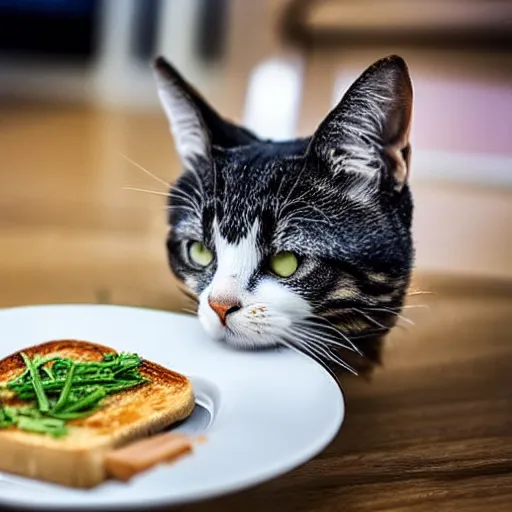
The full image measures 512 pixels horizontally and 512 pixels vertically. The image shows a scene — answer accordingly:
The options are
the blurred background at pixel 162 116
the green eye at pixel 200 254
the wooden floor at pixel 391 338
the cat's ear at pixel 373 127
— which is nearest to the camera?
the wooden floor at pixel 391 338

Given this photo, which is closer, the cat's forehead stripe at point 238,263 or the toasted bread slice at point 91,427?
the toasted bread slice at point 91,427

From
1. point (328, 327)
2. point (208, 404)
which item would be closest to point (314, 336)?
point (328, 327)

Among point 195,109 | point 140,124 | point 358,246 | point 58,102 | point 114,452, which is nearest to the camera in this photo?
point 114,452

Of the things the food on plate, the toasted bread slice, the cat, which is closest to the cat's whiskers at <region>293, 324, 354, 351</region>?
the cat

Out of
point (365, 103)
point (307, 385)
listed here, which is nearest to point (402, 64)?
point (365, 103)

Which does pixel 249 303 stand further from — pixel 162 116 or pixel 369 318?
pixel 162 116

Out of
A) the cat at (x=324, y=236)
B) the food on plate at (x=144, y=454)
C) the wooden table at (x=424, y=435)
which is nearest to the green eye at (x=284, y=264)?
the cat at (x=324, y=236)

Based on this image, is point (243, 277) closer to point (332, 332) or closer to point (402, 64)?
point (332, 332)

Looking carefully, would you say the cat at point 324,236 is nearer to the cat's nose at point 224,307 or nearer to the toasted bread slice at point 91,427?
the cat's nose at point 224,307
